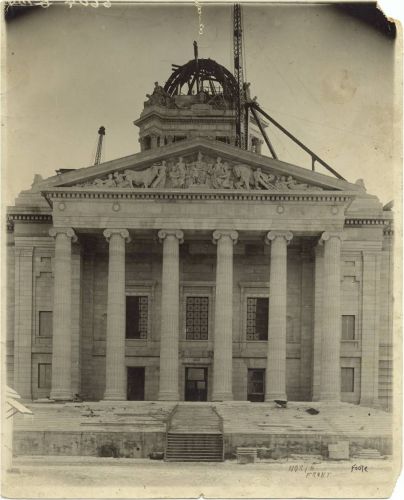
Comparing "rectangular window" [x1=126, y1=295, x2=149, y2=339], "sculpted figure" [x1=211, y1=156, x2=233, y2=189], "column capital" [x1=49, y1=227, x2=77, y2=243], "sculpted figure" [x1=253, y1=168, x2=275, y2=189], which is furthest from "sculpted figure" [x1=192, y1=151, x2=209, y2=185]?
"rectangular window" [x1=126, y1=295, x2=149, y2=339]

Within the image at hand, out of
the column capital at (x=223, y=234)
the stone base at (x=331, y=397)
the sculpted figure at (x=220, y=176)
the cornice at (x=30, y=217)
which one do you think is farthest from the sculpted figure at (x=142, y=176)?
the stone base at (x=331, y=397)

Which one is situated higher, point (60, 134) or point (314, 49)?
point (314, 49)

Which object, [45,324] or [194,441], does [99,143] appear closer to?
[45,324]

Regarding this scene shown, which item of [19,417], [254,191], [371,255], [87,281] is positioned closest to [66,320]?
[87,281]

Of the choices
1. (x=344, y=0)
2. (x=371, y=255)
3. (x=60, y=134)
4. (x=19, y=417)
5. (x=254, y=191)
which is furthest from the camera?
(x=371, y=255)

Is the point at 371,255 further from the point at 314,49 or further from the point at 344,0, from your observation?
the point at 344,0

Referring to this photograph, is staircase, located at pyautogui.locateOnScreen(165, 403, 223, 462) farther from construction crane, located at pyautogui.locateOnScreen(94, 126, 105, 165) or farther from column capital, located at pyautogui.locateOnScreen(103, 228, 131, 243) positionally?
construction crane, located at pyautogui.locateOnScreen(94, 126, 105, 165)

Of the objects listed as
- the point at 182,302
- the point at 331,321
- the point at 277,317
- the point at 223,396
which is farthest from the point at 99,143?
the point at 331,321

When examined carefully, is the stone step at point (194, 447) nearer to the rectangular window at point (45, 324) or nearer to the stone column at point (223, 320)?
the stone column at point (223, 320)
